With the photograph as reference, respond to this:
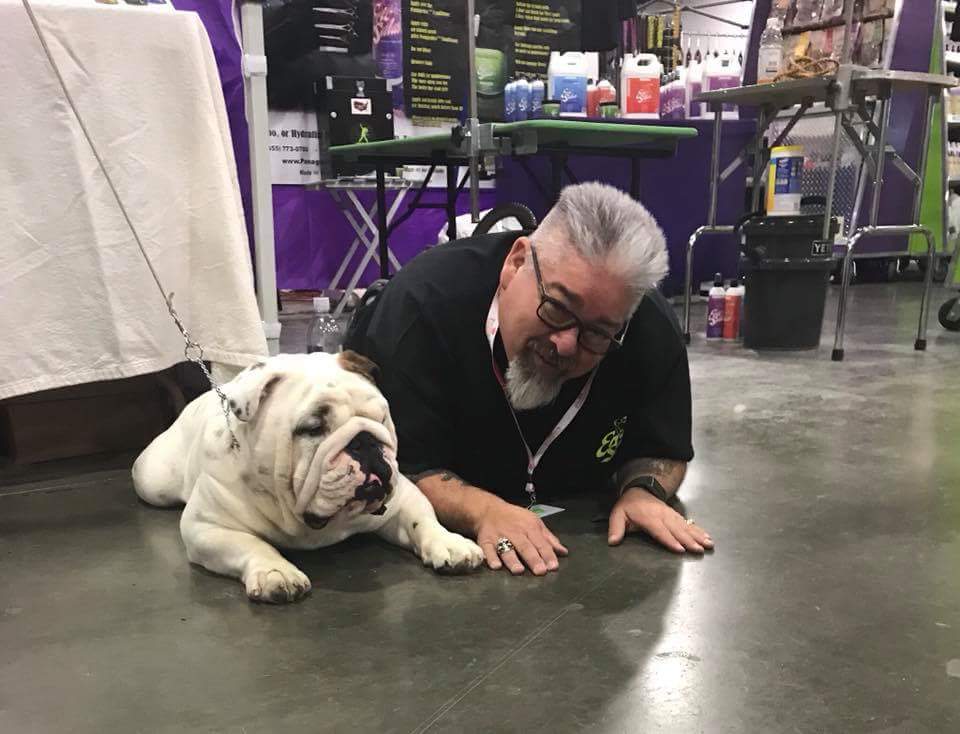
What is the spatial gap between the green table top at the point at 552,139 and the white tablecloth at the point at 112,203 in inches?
51.9

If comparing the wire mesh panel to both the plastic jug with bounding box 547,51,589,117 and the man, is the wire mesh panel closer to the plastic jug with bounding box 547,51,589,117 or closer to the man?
the plastic jug with bounding box 547,51,589,117

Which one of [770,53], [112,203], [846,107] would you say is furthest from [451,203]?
[112,203]

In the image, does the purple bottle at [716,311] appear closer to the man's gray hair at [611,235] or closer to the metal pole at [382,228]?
the metal pole at [382,228]

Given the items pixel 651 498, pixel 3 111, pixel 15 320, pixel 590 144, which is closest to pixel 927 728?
pixel 651 498

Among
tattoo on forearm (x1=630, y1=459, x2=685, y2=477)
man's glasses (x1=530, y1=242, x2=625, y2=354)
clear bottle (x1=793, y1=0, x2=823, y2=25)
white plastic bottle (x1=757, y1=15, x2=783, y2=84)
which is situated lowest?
tattoo on forearm (x1=630, y1=459, x2=685, y2=477)

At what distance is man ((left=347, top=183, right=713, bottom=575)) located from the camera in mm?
1405

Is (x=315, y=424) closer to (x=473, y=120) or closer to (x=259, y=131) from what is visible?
(x=473, y=120)

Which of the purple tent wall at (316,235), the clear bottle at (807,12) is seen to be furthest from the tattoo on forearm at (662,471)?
the purple tent wall at (316,235)

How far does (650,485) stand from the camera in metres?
1.70

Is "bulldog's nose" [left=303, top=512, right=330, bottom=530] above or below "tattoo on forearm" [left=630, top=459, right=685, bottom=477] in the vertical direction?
above

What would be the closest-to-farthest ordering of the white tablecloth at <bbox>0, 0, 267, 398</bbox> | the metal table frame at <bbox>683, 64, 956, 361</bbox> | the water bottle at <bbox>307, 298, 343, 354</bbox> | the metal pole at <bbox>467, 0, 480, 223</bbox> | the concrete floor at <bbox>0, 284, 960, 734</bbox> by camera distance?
the concrete floor at <bbox>0, 284, 960, 734</bbox> → the white tablecloth at <bbox>0, 0, 267, 398</bbox> → the metal pole at <bbox>467, 0, 480, 223</bbox> → the metal table frame at <bbox>683, 64, 956, 361</bbox> → the water bottle at <bbox>307, 298, 343, 354</bbox>

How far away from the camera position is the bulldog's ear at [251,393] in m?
1.34

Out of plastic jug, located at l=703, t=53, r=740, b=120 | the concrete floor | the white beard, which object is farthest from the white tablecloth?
plastic jug, located at l=703, t=53, r=740, b=120

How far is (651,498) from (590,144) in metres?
2.30
